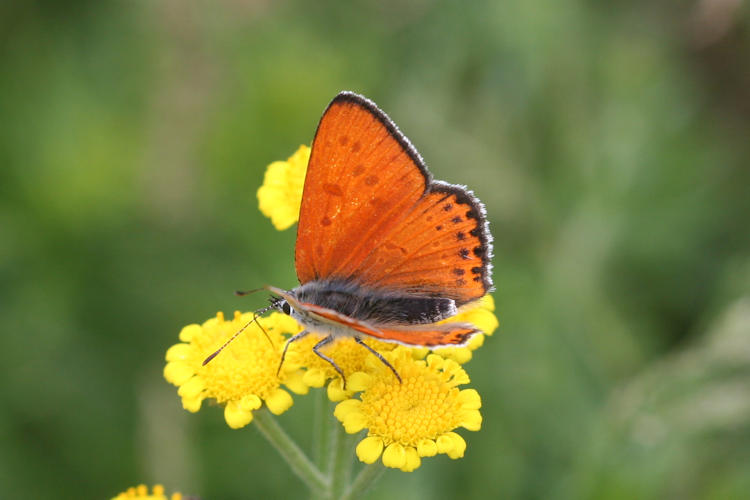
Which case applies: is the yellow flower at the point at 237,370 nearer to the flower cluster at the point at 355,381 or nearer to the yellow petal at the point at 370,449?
the flower cluster at the point at 355,381

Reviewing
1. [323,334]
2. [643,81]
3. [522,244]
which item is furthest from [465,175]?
[323,334]

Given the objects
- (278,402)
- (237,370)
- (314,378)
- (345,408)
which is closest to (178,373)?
(237,370)

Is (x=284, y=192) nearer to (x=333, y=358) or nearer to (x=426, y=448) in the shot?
(x=333, y=358)

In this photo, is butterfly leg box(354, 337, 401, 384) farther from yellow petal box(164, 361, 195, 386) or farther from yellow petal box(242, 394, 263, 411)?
yellow petal box(164, 361, 195, 386)

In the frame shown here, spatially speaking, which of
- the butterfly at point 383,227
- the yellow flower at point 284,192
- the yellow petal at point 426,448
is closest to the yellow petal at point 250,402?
the butterfly at point 383,227

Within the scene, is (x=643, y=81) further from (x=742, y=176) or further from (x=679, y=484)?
(x=679, y=484)

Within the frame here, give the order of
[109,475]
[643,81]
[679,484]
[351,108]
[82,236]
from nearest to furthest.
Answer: [351,108] < [679,484] < [109,475] < [82,236] < [643,81]
